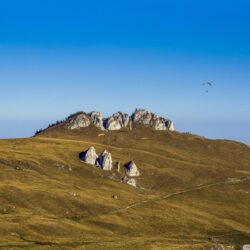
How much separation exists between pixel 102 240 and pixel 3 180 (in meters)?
63.1

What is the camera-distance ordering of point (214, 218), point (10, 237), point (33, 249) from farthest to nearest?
point (214, 218)
point (10, 237)
point (33, 249)

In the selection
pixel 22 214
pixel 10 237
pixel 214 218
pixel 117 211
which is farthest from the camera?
pixel 214 218

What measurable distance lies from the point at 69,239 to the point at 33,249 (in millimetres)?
21603

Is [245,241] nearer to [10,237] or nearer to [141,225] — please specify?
[141,225]

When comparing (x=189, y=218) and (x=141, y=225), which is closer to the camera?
(x=141, y=225)

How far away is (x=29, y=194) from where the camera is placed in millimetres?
167375

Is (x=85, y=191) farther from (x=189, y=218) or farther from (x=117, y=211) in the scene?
(x=189, y=218)

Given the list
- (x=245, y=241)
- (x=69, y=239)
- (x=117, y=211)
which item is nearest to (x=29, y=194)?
(x=117, y=211)

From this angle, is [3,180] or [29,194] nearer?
[29,194]

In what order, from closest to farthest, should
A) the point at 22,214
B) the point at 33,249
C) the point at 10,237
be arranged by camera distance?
the point at 33,249 → the point at 10,237 → the point at 22,214

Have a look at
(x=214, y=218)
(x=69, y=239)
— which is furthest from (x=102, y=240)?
(x=214, y=218)

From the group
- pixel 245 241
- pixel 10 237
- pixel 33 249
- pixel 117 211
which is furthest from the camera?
pixel 117 211

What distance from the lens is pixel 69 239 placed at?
12825cm

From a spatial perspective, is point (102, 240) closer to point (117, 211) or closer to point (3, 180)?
point (117, 211)
